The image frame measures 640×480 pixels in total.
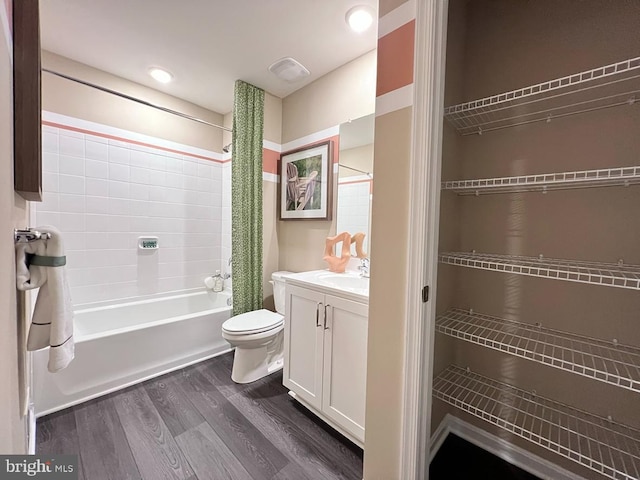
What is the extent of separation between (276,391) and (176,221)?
2.02m

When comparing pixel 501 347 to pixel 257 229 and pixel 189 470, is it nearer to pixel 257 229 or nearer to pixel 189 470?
pixel 189 470

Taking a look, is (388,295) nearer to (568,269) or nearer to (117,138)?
(568,269)

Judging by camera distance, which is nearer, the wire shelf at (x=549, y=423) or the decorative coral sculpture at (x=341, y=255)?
the wire shelf at (x=549, y=423)

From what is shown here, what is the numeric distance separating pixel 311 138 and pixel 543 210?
5.78 feet

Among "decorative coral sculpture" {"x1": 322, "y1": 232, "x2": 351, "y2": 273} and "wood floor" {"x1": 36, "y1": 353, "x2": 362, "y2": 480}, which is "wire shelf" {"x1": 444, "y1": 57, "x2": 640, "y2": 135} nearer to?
"decorative coral sculpture" {"x1": 322, "y1": 232, "x2": 351, "y2": 273}

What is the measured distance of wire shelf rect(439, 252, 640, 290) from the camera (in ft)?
2.67

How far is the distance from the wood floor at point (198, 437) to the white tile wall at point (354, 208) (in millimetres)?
1222

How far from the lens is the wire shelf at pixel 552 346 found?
2.79 ft

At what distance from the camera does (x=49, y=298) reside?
2.95ft

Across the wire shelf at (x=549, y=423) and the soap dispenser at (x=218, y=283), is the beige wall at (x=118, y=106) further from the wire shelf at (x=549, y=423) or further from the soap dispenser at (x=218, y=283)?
the wire shelf at (x=549, y=423)

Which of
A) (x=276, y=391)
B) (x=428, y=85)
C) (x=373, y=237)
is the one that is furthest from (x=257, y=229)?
(x=428, y=85)

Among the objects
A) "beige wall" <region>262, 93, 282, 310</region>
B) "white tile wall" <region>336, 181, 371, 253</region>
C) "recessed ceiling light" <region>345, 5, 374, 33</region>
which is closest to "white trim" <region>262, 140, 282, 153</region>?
"beige wall" <region>262, 93, 282, 310</region>

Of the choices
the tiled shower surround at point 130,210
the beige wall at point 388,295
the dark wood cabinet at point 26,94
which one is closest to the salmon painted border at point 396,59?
the beige wall at point 388,295

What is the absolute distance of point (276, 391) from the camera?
1870 millimetres
